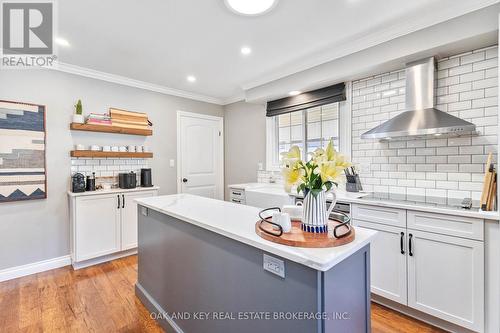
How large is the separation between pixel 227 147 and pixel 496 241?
383 cm

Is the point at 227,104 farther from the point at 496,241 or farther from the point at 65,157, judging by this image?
the point at 496,241

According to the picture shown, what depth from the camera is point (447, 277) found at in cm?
178

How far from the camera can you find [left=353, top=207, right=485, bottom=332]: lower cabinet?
66.1 inches

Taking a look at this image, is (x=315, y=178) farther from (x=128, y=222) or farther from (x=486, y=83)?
(x=128, y=222)

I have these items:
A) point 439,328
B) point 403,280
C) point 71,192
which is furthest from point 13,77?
point 439,328

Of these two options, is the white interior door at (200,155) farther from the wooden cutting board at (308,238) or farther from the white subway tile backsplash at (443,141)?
the wooden cutting board at (308,238)

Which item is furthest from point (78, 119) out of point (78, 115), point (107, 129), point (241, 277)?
point (241, 277)

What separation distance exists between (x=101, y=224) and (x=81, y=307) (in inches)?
42.2

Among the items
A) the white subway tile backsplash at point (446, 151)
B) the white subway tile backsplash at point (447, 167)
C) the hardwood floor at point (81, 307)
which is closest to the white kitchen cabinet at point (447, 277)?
the hardwood floor at point (81, 307)

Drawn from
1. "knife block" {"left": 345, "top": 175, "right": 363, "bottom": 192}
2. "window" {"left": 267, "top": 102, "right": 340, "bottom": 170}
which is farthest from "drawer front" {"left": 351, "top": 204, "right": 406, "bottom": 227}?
"window" {"left": 267, "top": 102, "right": 340, "bottom": 170}

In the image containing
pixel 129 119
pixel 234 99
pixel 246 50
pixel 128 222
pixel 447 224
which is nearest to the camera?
pixel 447 224

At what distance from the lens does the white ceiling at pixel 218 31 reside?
1.89m

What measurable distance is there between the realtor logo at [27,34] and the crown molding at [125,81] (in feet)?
0.54

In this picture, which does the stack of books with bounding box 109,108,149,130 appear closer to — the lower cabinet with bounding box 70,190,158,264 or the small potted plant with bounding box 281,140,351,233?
the lower cabinet with bounding box 70,190,158,264
